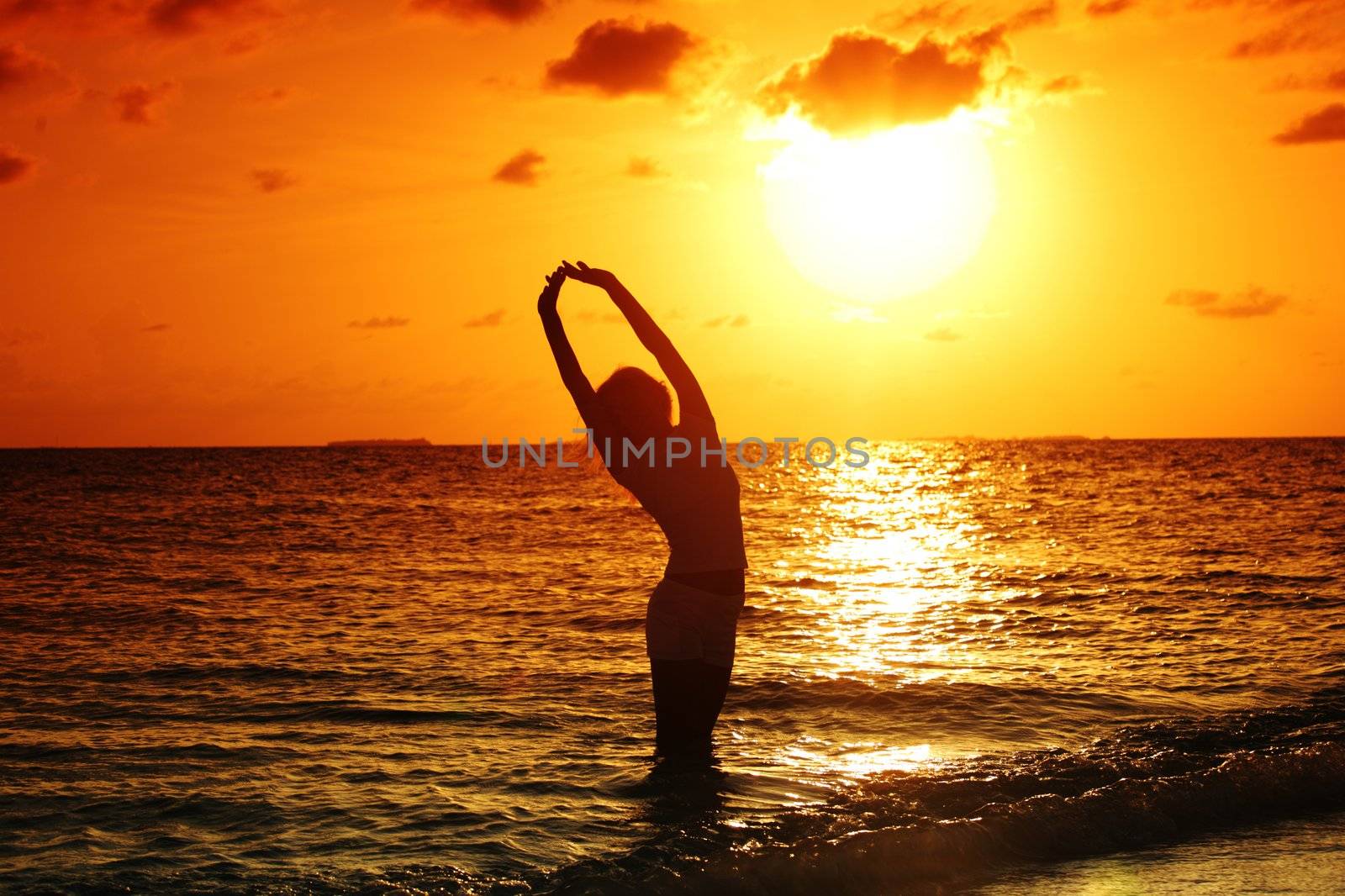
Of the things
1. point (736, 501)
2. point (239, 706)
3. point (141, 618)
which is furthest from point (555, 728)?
point (141, 618)

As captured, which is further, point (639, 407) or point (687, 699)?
point (687, 699)

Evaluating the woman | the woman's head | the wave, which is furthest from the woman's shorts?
the wave

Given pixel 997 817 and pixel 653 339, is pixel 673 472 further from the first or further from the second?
pixel 997 817

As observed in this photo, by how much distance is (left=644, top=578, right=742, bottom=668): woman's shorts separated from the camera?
5.66 m

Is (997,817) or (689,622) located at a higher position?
(689,622)

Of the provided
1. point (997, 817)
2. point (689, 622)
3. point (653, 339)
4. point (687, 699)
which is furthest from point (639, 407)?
point (997, 817)

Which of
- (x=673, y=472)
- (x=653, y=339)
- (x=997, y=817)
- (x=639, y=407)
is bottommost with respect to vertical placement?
(x=997, y=817)

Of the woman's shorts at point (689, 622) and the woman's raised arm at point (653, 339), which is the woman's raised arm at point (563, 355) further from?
the woman's shorts at point (689, 622)

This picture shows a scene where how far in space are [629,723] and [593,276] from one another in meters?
4.55

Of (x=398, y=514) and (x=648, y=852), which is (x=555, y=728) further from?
(x=398, y=514)

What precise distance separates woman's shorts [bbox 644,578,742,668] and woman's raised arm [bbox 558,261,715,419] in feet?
2.95

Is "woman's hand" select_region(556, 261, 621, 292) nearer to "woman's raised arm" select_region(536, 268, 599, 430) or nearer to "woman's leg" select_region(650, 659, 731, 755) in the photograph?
"woman's raised arm" select_region(536, 268, 599, 430)

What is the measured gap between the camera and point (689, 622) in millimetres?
5688

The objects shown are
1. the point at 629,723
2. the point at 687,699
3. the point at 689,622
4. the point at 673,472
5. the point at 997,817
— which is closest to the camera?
the point at 673,472
